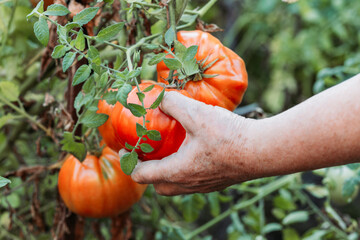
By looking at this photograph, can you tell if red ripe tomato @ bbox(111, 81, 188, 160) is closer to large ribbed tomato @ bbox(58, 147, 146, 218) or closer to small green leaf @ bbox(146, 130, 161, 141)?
small green leaf @ bbox(146, 130, 161, 141)

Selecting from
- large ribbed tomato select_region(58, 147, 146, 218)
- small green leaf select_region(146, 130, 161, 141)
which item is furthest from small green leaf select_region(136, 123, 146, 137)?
large ribbed tomato select_region(58, 147, 146, 218)

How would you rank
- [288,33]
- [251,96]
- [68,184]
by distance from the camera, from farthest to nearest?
[251,96] → [288,33] → [68,184]

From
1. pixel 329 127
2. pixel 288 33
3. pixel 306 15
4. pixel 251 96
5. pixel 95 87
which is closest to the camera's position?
pixel 329 127

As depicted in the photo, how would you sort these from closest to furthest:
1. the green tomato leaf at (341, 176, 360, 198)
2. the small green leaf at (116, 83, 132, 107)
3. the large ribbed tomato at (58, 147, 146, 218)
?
the small green leaf at (116, 83, 132, 107) < the large ribbed tomato at (58, 147, 146, 218) < the green tomato leaf at (341, 176, 360, 198)

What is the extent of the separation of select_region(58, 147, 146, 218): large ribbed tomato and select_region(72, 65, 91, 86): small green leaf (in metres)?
0.26

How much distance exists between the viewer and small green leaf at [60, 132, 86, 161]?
0.70 metres

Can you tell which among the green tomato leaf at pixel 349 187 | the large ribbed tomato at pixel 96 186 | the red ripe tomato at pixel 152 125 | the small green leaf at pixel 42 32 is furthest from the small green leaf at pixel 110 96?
the green tomato leaf at pixel 349 187

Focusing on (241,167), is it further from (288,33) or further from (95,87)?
(288,33)

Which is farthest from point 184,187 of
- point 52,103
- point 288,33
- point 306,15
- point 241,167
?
point 288,33

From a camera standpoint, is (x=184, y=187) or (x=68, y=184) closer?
(x=184, y=187)

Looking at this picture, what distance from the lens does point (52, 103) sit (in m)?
0.86

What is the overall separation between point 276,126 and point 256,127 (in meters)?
0.03

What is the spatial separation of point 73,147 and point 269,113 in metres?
1.48

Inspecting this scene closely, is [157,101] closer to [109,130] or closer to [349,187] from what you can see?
[109,130]
